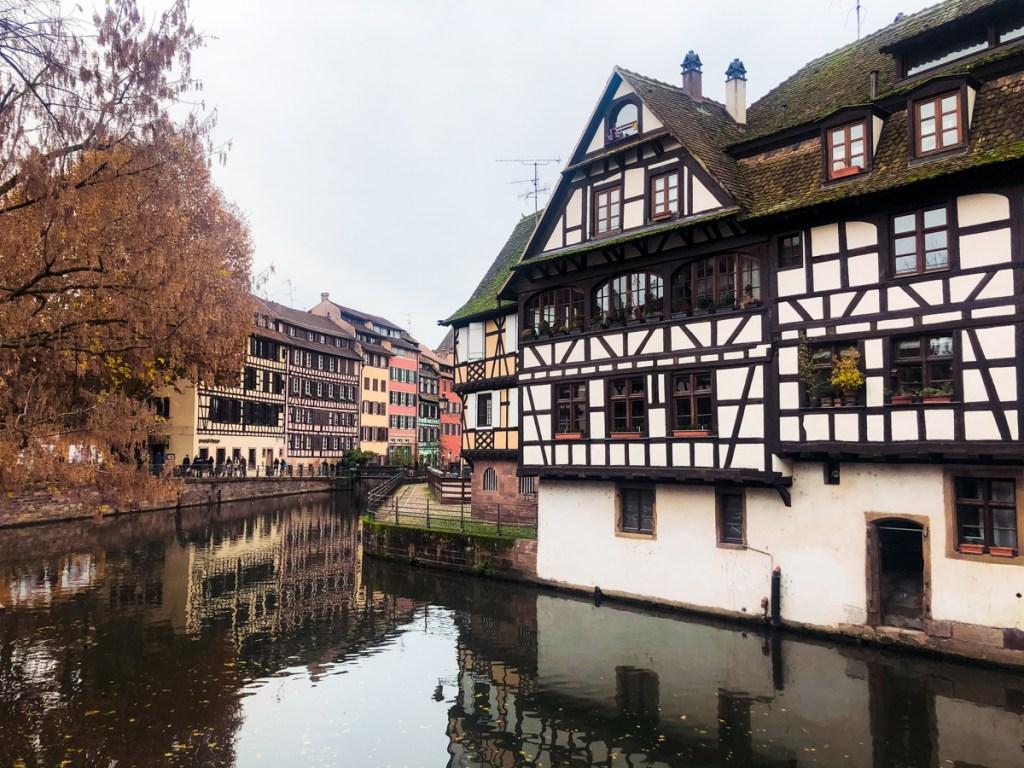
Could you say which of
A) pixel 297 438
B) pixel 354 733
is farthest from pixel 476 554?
pixel 297 438

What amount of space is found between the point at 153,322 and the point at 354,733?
23.9ft

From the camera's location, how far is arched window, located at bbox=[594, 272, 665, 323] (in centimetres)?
2048

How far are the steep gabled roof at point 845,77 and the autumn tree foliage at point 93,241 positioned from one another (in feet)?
48.4

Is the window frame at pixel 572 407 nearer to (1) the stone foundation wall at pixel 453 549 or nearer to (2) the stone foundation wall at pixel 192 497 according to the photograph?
(1) the stone foundation wall at pixel 453 549

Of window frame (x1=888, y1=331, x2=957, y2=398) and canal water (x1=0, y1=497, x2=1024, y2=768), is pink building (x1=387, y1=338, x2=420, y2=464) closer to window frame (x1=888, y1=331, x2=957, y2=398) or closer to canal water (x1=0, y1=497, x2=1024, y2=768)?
canal water (x1=0, y1=497, x2=1024, y2=768)

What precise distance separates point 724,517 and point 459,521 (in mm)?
11726

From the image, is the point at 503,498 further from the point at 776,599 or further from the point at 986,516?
the point at 986,516

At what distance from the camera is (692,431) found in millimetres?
19328

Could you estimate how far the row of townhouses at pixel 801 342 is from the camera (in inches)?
591

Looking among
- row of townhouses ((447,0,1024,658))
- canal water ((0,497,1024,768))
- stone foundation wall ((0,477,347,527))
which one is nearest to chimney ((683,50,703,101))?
row of townhouses ((447,0,1024,658))

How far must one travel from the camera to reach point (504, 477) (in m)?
29.0

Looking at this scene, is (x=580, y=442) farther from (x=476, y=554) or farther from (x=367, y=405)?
(x=367, y=405)

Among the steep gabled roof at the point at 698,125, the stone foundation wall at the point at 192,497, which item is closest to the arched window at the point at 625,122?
the steep gabled roof at the point at 698,125

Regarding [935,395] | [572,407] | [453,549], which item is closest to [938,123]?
[935,395]
